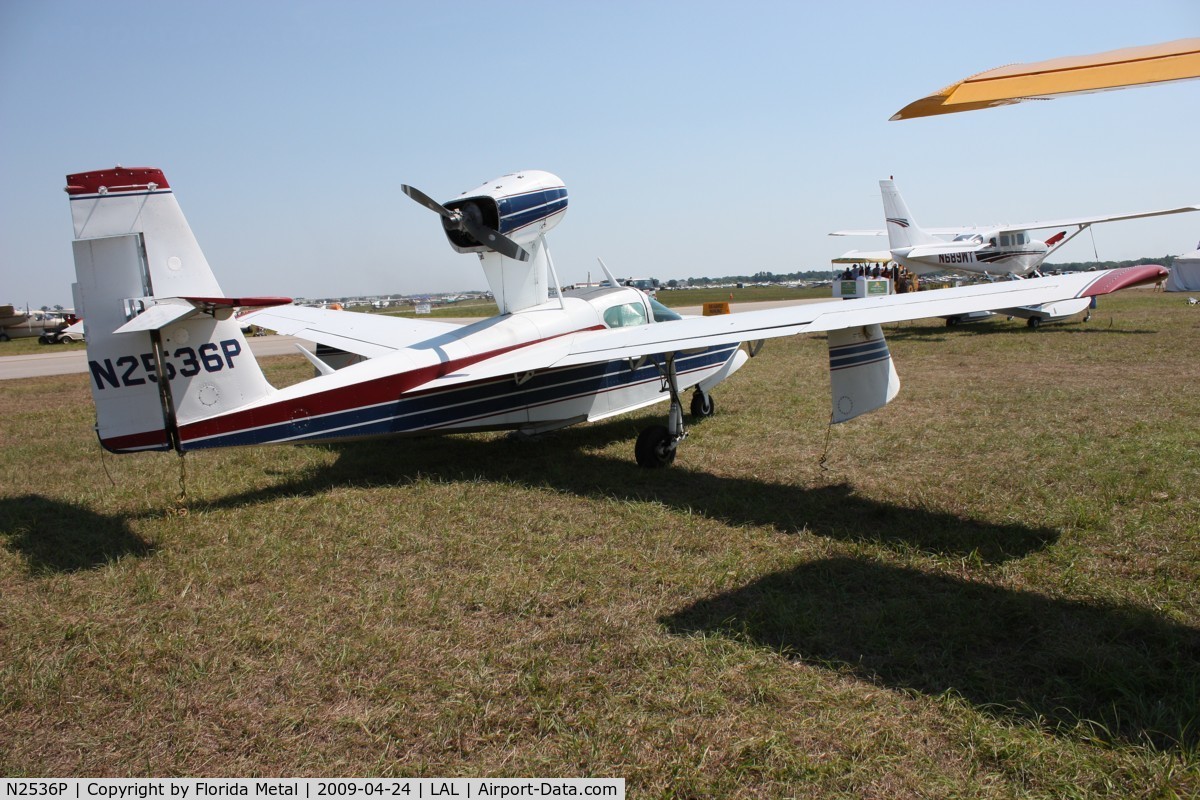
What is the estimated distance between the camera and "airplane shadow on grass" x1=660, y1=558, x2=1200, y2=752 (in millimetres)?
3479

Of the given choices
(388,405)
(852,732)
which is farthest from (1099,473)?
(388,405)

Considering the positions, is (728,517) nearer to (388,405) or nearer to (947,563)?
(947,563)

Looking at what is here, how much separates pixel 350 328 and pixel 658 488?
6.10 metres

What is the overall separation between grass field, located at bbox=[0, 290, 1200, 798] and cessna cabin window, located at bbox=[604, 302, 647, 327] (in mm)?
2075

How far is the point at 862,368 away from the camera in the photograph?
24.1 feet

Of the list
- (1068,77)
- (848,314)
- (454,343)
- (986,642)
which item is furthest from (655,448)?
(1068,77)

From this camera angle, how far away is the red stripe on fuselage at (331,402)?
6582mm

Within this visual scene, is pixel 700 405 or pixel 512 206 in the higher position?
pixel 512 206

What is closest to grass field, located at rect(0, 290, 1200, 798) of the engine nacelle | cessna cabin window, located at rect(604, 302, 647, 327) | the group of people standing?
cessna cabin window, located at rect(604, 302, 647, 327)

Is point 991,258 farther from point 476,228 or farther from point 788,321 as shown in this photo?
point 476,228

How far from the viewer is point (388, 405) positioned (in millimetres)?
7684

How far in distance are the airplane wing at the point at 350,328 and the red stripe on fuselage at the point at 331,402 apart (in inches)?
64.6
